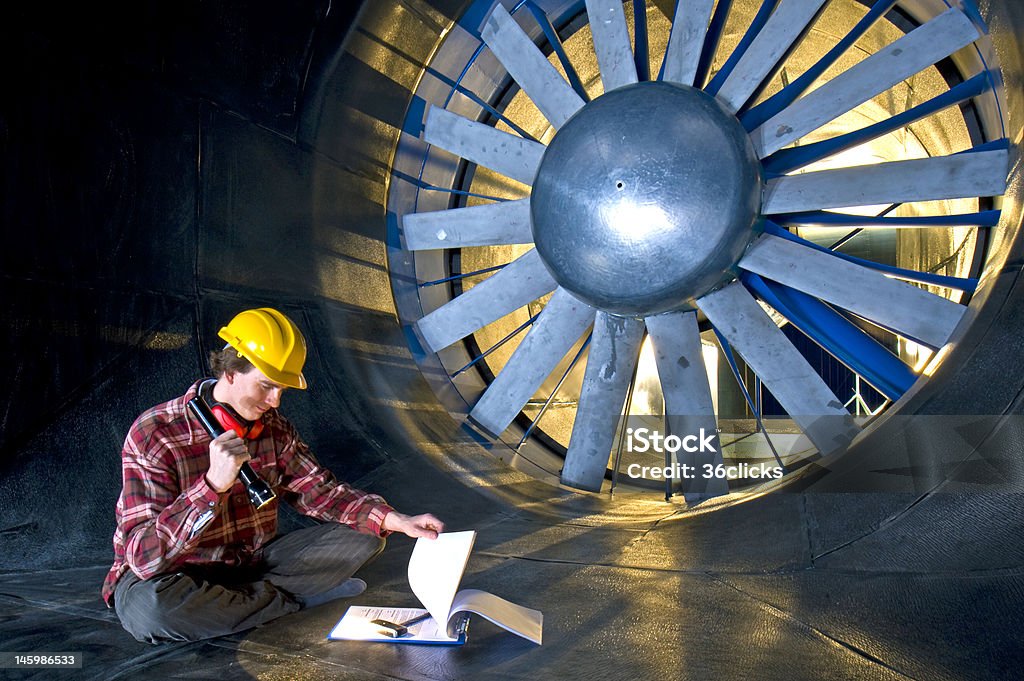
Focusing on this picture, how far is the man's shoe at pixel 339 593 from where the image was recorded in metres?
2.38

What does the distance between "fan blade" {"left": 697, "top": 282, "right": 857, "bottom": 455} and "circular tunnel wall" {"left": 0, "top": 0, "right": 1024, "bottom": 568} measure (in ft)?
0.62

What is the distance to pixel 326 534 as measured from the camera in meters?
2.45

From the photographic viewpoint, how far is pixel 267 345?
214 centimetres

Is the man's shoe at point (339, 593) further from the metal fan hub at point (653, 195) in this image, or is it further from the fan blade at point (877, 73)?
the fan blade at point (877, 73)

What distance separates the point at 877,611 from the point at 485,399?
73.1 inches

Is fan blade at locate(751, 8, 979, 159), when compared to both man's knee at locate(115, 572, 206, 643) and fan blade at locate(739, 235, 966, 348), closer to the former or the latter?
fan blade at locate(739, 235, 966, 348)

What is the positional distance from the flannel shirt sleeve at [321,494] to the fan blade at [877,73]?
1917 mm

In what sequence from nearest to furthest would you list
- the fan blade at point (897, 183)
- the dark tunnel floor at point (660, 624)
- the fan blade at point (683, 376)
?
the dark tunnel floor at point (660, 624) → the fan blade at point (897, 183) → the fan blade at point (683, 376)

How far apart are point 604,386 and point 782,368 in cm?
71

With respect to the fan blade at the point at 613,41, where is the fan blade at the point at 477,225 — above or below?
below

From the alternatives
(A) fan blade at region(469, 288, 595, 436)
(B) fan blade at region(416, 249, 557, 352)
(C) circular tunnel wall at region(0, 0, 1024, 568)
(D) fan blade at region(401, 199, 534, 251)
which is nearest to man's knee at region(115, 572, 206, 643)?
(C) circular tunnel wall at region(0, 0, 1024, 568)

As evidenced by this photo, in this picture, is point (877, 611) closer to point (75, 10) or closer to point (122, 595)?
point (122, 595)

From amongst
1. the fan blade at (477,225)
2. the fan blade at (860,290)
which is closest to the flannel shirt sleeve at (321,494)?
the fan blade at (477,225)

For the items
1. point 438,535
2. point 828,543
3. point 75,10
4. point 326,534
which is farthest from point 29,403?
point 828,543
